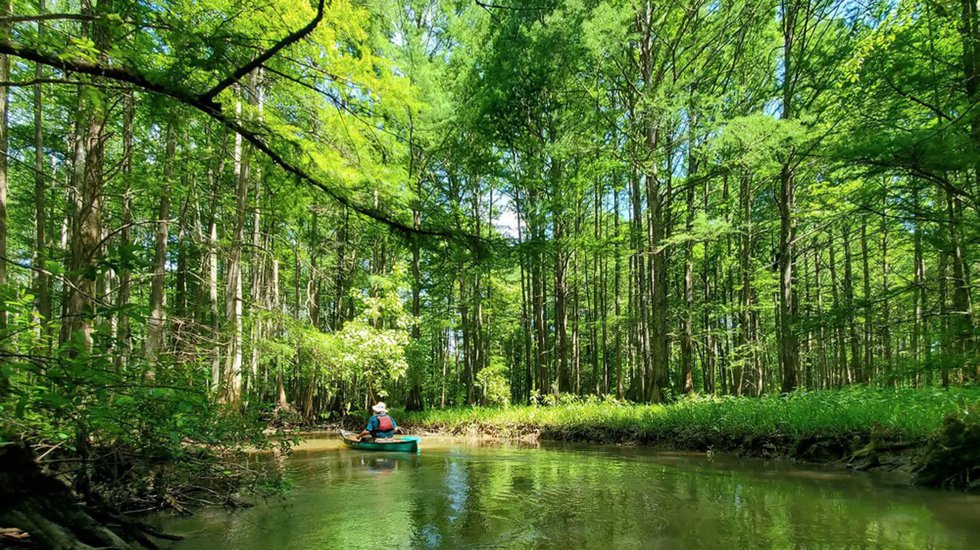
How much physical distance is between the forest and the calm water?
141 cm

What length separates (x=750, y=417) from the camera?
10836 millimetres

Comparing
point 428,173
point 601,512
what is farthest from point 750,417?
point 428,173

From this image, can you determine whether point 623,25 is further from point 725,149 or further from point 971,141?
point 971,141

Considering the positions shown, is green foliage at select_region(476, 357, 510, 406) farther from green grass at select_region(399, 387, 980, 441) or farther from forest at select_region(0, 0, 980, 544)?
green grass at select_region(399, 387, 980, 441)

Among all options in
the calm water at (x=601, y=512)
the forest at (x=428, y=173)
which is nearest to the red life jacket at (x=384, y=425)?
the forest at (x=428, y=173)

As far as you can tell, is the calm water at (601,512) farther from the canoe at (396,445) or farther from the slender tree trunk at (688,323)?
the slender tree trunk at (688,323)

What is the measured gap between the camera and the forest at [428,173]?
3.52 meters

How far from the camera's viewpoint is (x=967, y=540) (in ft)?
14.8

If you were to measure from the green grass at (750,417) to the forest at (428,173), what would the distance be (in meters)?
0.69

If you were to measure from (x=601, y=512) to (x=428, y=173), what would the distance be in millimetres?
15417

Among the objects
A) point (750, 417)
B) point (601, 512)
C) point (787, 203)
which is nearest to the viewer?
point (601, 512)

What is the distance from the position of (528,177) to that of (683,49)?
247 inches

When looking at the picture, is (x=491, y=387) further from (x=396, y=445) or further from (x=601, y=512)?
(x=601, y=512)

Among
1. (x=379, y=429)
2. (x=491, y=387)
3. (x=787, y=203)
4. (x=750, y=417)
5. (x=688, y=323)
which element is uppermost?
(x=787, y=203)
